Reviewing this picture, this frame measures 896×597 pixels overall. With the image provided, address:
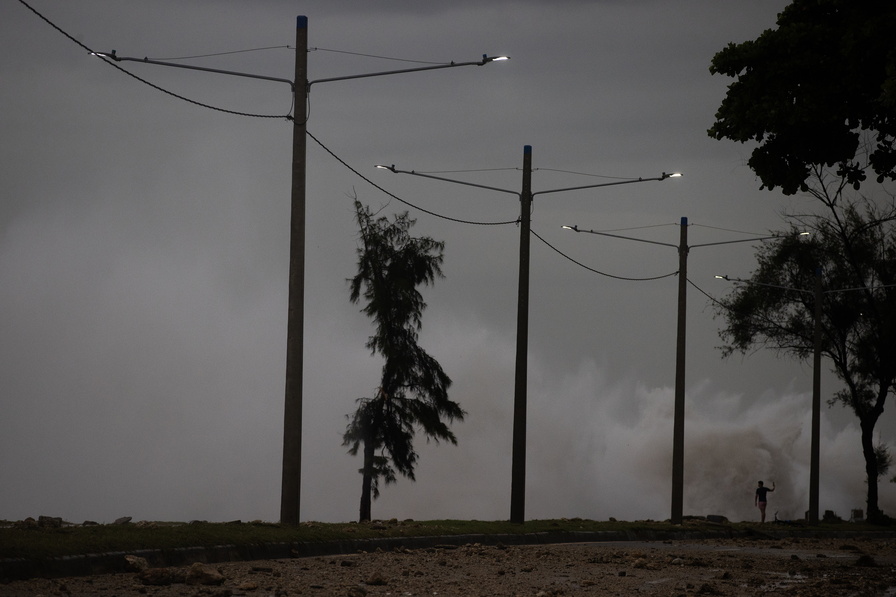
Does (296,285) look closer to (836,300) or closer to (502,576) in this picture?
(502,576)

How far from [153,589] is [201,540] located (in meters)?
3.66

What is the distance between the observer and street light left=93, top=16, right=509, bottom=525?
18.4 meters

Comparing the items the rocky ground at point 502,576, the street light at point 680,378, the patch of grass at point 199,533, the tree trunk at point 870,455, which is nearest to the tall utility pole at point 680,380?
the street light at point 680,378

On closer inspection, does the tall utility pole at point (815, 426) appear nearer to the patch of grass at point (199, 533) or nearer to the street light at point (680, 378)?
the street light at point (680, 378)

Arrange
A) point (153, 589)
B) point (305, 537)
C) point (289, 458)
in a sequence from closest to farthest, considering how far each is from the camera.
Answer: point (153, 589) → point (305, 537) → point (289, 458)

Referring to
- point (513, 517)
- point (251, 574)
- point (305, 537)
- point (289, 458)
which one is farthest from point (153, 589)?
point (513, 517)

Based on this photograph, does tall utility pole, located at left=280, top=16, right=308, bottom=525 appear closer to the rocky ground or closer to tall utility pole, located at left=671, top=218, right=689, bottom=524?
the rocky ground

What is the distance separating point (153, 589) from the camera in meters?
11.6

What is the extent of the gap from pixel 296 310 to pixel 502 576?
6104mm

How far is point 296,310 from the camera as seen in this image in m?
18.7

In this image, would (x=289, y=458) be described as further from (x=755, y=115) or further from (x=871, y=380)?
(x=871, y=380)

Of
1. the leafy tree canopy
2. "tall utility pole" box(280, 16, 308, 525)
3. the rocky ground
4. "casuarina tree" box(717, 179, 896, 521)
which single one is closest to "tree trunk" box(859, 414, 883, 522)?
"casuarina tree" box(717, 179, 896, 521)

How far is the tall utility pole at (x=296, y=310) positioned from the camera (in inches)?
725

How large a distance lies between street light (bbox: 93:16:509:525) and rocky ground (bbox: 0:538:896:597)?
1932mm
